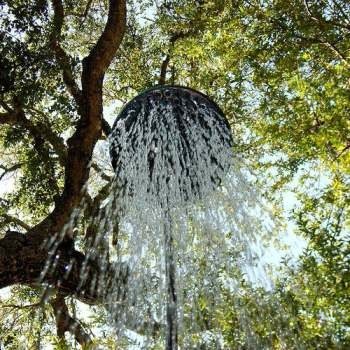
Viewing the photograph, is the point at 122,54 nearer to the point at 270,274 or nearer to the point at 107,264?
the point at 107,264

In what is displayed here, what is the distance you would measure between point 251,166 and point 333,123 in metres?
1.81

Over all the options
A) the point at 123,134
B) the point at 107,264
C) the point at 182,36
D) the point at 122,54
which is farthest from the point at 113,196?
the point at 122,54

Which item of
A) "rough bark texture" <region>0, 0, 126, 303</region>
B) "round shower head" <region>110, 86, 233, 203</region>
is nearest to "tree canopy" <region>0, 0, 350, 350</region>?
"rough bark texture" <region>0, 0, 126, 303</region>

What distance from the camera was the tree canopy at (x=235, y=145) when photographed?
284 cm

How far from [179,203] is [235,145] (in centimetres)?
219

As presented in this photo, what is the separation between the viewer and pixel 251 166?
551 centimetres

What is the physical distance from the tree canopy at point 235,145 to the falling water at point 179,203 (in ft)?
0.49

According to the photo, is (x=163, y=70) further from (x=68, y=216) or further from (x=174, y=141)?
(x=174, y=141)

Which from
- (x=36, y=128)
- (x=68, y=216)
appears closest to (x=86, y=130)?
(x=68, y=216)

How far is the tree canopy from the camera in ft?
9.32

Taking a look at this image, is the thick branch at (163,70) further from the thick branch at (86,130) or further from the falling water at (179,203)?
the falling water at (179,203)

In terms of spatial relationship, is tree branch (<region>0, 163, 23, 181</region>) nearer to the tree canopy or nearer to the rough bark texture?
the tree canopy

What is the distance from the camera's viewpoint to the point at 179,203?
391cm

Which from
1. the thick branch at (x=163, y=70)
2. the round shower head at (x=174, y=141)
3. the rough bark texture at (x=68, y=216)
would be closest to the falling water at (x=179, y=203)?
the round shower head at (x=174, y=141)
